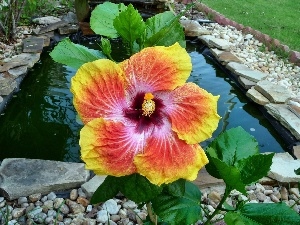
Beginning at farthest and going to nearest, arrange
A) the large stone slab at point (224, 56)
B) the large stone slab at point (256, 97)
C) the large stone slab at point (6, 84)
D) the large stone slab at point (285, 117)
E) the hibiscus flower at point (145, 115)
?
1. the large stone slab at point (224, 56)
2. the large stone slab at point (256, 97)
3. the large stone slab at point (6, 84)
4. the large stone slab at point (285, 117)
5. the hibiscus flower at point (145, 115)

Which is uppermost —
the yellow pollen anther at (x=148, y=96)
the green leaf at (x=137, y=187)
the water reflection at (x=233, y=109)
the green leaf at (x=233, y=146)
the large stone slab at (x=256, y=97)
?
the yellow pollen anther at (x=148, y=96)

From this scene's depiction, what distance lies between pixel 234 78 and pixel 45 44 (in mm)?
2462

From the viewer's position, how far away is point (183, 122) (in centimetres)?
69

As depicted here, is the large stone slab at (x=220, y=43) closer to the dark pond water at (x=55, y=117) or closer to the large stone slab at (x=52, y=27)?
the dark pond water at (x=55, y=117)

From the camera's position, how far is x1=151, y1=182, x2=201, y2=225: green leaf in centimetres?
87

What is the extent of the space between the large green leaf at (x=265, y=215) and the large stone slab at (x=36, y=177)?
176cm

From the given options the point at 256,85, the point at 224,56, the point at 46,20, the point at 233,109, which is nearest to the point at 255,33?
the point at 224,56

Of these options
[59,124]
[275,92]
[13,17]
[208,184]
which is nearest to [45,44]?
[13,17]

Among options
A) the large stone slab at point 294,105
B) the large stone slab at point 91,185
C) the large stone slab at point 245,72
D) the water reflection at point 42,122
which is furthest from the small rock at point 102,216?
the large stone slab at point 245,72

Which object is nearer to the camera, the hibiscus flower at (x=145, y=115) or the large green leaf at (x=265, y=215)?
the hibiscus flower at (x=145, y=115)

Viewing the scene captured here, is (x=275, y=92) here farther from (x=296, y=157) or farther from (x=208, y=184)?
(x=208, y=184)

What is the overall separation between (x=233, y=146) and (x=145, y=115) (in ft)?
1.03

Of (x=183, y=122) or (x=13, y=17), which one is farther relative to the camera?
(x=13, y=17)

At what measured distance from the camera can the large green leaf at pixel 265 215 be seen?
0.84m
